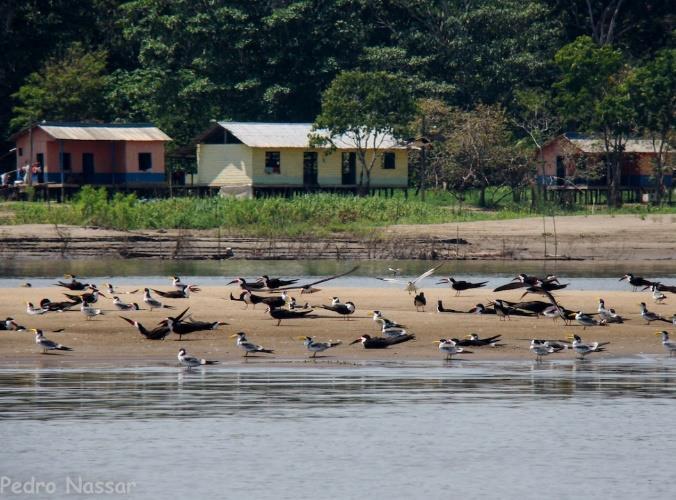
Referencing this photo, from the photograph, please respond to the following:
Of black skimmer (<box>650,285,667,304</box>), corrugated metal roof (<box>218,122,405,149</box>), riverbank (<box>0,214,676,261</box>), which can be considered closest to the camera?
black skimmer (<box>650,285,667,304</box>)

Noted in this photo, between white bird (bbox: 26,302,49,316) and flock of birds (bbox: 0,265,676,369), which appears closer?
flock of birds (bbox: 0,265,676,369)

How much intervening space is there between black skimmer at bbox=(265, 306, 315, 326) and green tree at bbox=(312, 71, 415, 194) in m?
40.9

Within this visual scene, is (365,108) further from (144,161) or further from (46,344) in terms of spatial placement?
(46,344)

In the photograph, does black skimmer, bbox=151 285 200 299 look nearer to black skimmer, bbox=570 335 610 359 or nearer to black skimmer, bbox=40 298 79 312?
black skimmer, bbox=40 298 79 312

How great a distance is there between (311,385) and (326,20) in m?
57.7

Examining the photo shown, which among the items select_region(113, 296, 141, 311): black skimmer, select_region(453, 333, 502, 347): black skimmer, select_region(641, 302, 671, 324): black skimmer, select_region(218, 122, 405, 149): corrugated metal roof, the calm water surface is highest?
select_region(218, 122, 405, 149): corrugated metal roof

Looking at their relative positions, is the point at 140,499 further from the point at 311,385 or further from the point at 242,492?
the point at 311,385

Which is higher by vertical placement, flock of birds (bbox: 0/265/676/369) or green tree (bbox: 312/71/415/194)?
green tree (bbox: 312/71/415/194)

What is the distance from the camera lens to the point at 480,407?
19.8m

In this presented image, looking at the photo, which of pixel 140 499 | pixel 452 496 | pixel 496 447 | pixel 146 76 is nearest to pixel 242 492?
pixel 140 499

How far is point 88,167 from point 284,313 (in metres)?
46.3

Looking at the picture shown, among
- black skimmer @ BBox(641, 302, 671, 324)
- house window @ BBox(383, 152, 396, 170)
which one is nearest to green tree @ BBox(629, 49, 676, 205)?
house window @ BBox(383, 152, 396, 170)

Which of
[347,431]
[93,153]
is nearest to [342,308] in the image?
[347,431]

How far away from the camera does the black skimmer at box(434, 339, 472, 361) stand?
23.7 meters
